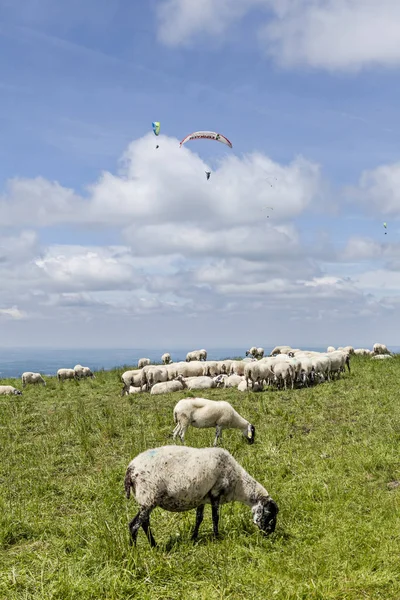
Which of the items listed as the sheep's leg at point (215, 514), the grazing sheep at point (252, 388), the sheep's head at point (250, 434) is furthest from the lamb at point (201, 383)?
the sheep's leg at point (215, 514)

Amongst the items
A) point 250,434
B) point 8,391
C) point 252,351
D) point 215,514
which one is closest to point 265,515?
point 215,514

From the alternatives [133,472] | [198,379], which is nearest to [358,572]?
[133,472]

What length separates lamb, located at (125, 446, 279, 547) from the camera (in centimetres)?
837

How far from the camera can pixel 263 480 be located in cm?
1174

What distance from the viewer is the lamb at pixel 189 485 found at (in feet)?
27.5

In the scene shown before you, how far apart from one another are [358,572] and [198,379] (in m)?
20.9

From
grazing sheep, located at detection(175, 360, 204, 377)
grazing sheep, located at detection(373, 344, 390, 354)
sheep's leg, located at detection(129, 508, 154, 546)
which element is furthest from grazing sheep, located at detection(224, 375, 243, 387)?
grazing sheep, located at detection(373, 344, 390, 354)

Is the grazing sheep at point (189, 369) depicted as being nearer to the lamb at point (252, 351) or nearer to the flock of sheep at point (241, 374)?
the flock of sheep at point (241, 374)

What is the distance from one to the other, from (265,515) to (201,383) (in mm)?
18687

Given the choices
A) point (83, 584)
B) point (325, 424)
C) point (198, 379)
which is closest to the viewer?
point (83, 584)

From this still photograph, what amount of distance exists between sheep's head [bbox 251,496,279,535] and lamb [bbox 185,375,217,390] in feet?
60.2

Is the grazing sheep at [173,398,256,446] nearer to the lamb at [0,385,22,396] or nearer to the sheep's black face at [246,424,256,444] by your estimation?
the sheep's black face at [246,424,256,444]

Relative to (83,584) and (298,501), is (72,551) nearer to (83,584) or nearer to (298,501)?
(83,584)

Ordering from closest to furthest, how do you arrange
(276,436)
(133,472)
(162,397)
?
(133,472), (276,436), (162,397)
